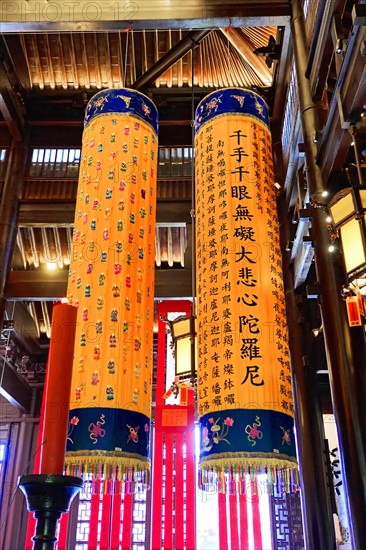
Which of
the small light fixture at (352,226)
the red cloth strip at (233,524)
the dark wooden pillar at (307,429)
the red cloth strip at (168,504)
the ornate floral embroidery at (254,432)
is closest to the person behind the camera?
the small light fixture at (352,226)

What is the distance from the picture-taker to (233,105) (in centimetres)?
365

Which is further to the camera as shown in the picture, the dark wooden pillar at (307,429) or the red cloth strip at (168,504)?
the red cloth strip at (168,504)

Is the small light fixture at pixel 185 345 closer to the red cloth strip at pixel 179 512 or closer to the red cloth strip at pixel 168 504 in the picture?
the red cloth strip at pixel 168 504

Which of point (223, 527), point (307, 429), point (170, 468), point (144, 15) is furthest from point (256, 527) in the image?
point (144, 15)

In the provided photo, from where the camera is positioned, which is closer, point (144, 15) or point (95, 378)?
point (95, 378)

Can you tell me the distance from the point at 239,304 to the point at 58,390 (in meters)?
2.22

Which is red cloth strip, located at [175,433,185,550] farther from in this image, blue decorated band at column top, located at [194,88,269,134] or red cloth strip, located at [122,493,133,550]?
blue decorated band at column top, located at [194,88,269,134]

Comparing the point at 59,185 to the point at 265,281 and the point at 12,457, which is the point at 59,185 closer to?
the point at 265,281

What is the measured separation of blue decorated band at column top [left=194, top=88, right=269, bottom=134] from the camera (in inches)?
144

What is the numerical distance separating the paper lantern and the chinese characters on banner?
356mm

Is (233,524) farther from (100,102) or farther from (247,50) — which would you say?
(247,50)

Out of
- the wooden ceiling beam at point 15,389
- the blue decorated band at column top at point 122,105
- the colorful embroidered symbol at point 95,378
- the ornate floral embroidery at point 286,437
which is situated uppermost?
the blue decorated band at column top at point 122,105

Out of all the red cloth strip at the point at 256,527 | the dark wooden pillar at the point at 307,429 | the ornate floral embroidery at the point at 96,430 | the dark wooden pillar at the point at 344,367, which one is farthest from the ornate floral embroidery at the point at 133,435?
the red cloth strip at the point at 256,527

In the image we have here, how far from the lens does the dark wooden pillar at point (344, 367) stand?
2.44 metres
